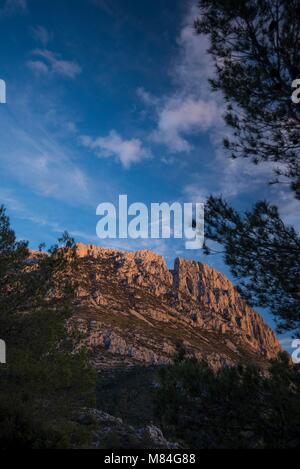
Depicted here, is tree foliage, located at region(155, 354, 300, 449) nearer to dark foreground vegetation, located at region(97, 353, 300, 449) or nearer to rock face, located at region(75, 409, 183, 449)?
dark foreground vegetation, located at region(97, 353, 300, 449)

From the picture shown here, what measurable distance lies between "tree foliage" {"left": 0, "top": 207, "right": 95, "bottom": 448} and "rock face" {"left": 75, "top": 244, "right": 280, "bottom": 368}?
51.9 metres

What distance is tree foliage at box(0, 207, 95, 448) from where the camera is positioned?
10.1 metres

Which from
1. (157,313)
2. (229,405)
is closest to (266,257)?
(229,405)

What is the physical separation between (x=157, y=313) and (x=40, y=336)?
4267 inches

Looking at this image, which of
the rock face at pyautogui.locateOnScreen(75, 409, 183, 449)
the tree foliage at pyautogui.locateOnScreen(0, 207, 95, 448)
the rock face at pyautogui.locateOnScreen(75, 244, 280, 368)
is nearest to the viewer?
Result: the rock face at pyautogui.locateOnScreen(75, 409, 183, 449)

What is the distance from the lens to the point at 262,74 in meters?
8.66

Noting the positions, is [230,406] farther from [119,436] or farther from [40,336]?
[40,336]

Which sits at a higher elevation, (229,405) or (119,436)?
(229,405)

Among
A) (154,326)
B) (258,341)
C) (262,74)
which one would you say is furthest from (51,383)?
(258,341)

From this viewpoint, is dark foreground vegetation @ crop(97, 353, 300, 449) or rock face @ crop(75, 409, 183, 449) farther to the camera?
rock face @ crop(75, 409, 183, 449)

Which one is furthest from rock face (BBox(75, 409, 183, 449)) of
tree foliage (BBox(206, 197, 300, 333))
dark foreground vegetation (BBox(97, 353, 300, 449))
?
tree foliage (BBox(206, 197, 300, 333))

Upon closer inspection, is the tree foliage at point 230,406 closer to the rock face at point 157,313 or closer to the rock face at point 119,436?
the rock face at point 119,436

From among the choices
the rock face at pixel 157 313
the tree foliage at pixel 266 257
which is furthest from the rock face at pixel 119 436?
the rock face at pixel 157 313

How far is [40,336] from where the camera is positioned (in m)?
11.1
